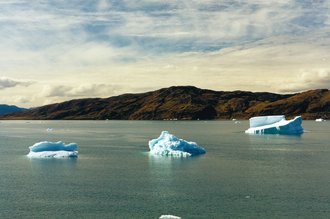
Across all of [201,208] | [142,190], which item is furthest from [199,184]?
[201,208]

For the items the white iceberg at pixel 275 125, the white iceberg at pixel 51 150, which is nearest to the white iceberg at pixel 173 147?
the white iceberg at pixel 51 150

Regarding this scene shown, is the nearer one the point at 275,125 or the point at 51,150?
the point at 51,150

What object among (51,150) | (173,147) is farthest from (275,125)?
(51,150)

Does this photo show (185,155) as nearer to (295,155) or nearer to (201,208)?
(295,155)

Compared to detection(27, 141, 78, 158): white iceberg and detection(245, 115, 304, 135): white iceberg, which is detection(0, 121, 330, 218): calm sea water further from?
detection(245, 115, 304, 135): white iceberg

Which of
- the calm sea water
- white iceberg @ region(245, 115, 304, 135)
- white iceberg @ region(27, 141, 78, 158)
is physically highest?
white iceberg @ region(245, 115, 304, 135)

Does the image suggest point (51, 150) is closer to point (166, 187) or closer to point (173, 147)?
point (173, 147)

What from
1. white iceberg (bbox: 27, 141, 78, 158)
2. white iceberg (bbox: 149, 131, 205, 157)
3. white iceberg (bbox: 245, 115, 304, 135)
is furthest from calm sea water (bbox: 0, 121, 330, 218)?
white iceberg (bbox: 245, 115, 304, 135)
